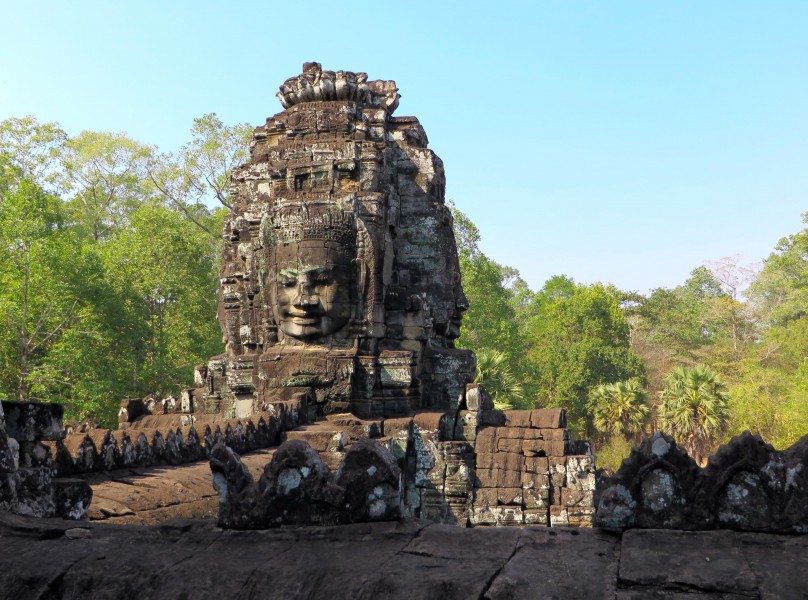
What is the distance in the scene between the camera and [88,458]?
275 inches

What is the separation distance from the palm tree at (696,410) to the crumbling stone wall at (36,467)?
2203 cm

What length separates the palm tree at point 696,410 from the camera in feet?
80.8

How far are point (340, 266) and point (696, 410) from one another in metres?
16.9

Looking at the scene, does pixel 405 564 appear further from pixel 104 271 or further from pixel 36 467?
pixel 104 271

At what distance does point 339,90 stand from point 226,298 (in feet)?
14.6

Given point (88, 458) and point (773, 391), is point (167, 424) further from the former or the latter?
point (773, 391)

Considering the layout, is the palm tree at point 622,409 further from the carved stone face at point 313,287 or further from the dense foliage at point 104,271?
the carved stone face at point 313,287

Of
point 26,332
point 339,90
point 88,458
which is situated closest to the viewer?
point 88,458

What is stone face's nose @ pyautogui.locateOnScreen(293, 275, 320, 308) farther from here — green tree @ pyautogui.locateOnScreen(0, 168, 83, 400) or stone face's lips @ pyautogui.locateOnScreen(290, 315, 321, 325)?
green tree @ pyautogui.locateOnScreen(0, 168, 83, 400)

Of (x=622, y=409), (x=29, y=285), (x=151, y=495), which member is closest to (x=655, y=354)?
(x=622, y=409)

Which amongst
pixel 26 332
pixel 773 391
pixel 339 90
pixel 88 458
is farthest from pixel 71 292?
pixel 773 391

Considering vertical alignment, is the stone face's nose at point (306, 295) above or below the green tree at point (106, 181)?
below

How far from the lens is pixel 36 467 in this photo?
5.01m

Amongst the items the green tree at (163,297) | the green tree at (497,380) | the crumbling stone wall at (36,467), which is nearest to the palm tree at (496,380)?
the green tree at (497,380)
